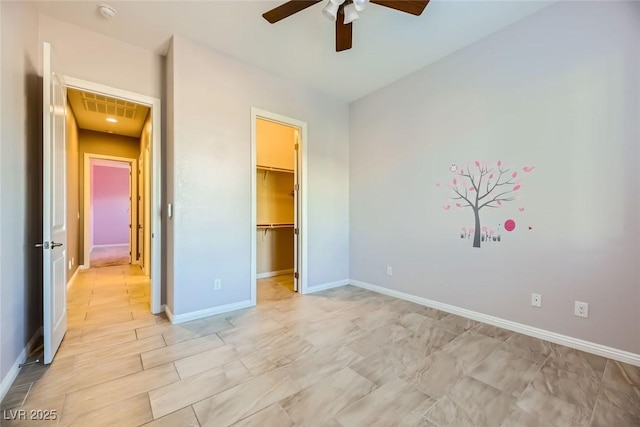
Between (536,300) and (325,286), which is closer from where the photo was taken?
(536,300)

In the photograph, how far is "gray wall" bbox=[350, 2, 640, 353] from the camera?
2104 mm

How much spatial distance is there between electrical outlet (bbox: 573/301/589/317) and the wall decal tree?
0.85m

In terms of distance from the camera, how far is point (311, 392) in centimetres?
172

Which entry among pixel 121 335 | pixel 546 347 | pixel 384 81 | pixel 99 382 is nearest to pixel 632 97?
pixel 546 347

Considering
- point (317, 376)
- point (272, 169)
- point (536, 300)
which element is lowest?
point (317, 376)

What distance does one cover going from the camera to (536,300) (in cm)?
249

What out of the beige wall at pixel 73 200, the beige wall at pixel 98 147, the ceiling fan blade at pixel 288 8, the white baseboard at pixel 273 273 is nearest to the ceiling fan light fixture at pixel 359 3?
the ceiling fan blade at pixel 288 8

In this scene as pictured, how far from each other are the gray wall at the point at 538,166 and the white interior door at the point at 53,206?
3.44 metres

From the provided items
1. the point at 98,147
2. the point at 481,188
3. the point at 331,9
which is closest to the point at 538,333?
the point at 481,188

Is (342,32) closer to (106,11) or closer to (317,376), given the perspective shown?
(106,11)

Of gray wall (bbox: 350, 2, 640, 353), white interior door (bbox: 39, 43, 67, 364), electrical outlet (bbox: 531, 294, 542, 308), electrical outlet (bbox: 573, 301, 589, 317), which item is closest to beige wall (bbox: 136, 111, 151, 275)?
white interior door (bbox: 39, 43, 67, 364)

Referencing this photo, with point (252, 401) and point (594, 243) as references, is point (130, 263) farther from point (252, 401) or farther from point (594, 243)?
point (594, 243)

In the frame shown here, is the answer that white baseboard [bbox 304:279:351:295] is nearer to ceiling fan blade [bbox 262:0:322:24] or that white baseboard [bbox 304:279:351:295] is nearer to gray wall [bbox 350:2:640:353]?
gray wall [bbox 350:2:640:353]

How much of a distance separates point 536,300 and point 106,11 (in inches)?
182
